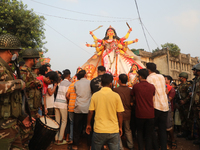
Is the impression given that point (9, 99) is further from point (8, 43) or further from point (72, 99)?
point (72, 99)

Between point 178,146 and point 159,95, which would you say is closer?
point 159,95

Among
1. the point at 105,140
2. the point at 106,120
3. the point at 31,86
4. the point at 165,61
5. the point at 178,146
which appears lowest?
the point at 178,146

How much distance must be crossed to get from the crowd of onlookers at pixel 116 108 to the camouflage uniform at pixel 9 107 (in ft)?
3.89

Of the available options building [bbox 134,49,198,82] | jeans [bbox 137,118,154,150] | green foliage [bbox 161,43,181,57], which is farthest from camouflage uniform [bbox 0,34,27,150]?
green foliage [bbox 161,43,181,57]

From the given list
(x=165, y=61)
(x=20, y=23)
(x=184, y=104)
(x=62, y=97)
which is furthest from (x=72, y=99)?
(x=165, y=61)

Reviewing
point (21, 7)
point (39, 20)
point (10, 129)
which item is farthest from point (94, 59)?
point (10, 129)

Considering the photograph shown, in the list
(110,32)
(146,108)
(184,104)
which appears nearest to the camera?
(146,108)

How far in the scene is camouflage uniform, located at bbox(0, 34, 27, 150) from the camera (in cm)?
226

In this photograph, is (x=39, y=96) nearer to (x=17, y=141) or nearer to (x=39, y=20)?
(x=17, y=141)

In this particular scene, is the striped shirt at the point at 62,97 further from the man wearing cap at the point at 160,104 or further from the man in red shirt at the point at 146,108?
the man wearing cap at the point at 160,104

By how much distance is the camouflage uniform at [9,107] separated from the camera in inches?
88.8

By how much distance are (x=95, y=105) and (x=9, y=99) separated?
4.39 ft

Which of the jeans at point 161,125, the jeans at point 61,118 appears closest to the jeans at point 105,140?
the jeans at point 161,125

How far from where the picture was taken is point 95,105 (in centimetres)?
304
